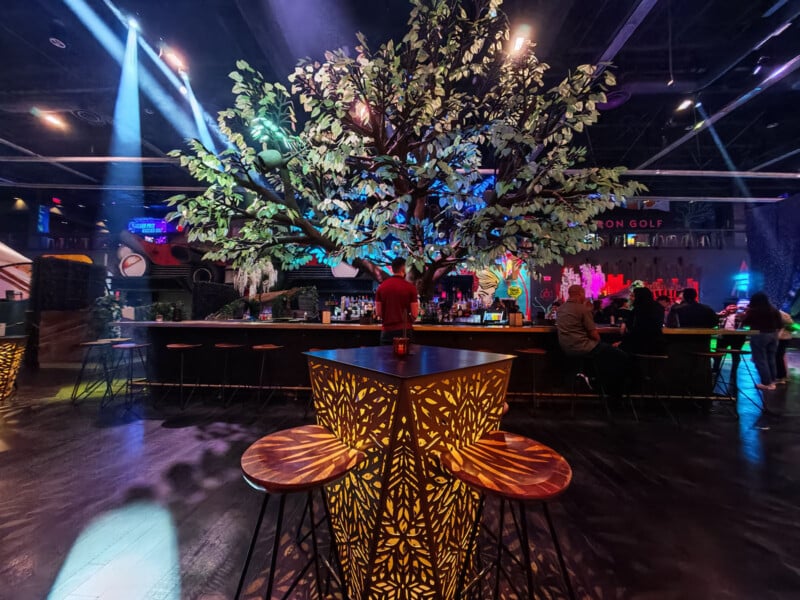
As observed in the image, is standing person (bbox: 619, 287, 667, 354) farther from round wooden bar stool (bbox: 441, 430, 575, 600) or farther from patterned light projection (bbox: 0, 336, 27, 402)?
patterned light projection (bbox: 0, 336, 27, 402)

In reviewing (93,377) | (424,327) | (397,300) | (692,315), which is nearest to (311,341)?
(424,327)

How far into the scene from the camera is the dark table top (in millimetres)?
1417

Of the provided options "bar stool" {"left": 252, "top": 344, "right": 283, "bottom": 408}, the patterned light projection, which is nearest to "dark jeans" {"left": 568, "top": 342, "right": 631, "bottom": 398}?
"bar stool" {"left": 252, "top": 344, "right": 283, "bottom": 408}

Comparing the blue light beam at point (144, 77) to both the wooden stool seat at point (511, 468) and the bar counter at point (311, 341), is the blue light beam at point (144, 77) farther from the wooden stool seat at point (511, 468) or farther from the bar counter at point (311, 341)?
the wooden stool seat at point (511, 468)

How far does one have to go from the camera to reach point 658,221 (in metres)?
9.10

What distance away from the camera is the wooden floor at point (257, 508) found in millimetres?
1670

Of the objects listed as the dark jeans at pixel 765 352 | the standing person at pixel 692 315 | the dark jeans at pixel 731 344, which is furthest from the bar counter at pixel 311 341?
the dark jeans at pixel 765 352

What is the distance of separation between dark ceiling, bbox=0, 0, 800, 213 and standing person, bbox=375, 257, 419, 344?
2.97 metres

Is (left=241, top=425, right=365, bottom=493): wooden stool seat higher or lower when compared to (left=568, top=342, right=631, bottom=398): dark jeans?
higher

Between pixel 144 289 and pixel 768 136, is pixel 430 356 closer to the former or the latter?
pixel 768 136

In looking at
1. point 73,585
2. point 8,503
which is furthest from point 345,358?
point 8,503

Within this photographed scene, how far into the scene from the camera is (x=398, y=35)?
400 cm

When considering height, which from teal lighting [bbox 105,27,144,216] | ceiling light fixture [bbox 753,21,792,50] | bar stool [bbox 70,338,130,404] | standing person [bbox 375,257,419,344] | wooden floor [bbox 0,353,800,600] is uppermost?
teal lighting [bbox 105,27,144,216]

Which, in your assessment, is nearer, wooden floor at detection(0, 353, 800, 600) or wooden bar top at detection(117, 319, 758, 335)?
wooden floor at detection(0, 353, 800, 600)
